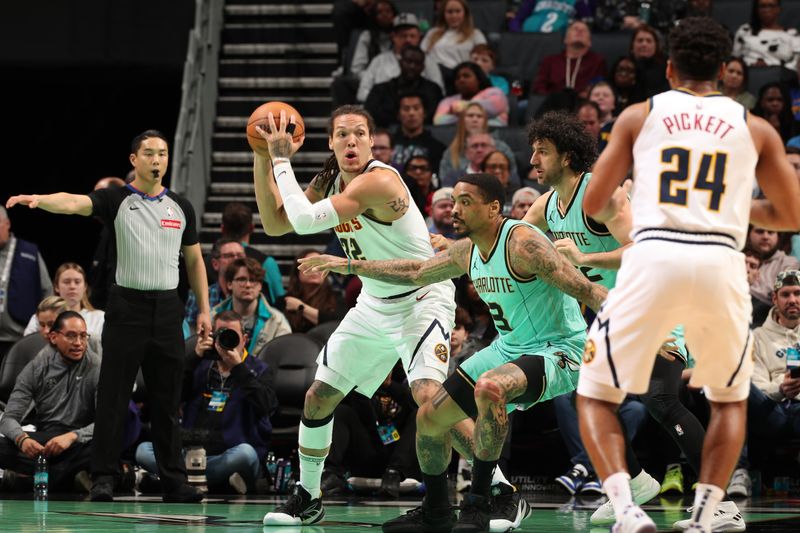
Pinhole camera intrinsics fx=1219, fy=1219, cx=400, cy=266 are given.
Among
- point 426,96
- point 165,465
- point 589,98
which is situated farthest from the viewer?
point 426,96

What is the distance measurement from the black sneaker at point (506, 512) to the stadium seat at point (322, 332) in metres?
3.71

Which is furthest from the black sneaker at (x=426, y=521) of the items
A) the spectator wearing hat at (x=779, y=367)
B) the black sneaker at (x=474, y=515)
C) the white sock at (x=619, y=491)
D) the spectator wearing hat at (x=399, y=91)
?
the spectator wearing hat at (x=399, y=91)

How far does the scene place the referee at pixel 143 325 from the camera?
817 cm

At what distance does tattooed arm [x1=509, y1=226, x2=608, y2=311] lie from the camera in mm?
5613

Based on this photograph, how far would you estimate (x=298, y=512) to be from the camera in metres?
6.46

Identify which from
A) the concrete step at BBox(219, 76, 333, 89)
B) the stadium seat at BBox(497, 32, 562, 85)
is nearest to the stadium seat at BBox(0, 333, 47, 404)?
the concrete step at BBox(219, 76, 333, 89)

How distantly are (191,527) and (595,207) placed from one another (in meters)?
2.82

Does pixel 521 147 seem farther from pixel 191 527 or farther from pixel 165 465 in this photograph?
pixel 191 527

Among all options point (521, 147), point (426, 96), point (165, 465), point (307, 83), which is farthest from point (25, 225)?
point (165, 465)

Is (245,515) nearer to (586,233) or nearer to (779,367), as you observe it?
(586,233)

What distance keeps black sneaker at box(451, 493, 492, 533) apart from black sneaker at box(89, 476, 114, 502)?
10.5 feet

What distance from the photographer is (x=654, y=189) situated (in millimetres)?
4562

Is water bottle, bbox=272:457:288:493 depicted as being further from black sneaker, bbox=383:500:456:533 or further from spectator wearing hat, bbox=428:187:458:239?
black sneaker, bbox=383:500:456:533

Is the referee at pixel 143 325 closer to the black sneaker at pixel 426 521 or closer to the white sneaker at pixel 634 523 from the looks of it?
the black sneaker at pixel 426 521
